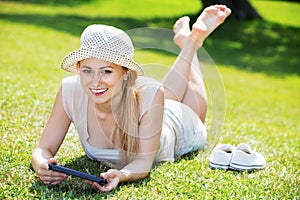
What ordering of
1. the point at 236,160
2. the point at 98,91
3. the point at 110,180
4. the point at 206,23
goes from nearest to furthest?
the point at 110,180 → the point at 98,91 → the point at 236,160 → the point at 206,23

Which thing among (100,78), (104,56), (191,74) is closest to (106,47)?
(104,56)

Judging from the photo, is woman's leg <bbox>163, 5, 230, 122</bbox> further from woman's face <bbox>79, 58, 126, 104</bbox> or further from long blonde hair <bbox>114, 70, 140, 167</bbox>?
woman's face <bbox>79, 58, 126, 104</bbox>

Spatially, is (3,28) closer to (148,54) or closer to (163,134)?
(148,54)

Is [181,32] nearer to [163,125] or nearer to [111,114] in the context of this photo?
[163,125]

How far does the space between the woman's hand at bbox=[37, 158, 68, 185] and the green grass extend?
0.05 m

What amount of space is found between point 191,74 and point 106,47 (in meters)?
1.74

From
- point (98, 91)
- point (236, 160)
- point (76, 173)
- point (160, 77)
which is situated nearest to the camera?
point (76, 173)

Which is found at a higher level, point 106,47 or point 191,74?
point 106,47

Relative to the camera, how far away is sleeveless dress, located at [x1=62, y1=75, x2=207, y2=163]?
3588 mm

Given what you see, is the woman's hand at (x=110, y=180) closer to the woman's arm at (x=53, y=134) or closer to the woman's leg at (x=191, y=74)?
the woman's arm at (x=53, y=134)

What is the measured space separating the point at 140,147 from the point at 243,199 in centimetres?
75

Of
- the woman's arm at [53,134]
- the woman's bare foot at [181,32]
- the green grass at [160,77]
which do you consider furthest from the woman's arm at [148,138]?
the woman's bare foot at [181,32]

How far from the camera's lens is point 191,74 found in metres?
4.85

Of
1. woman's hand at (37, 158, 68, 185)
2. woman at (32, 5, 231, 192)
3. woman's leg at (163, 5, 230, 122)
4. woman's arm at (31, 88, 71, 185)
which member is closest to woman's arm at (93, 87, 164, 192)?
woman at (32, 5, 231, 192)
